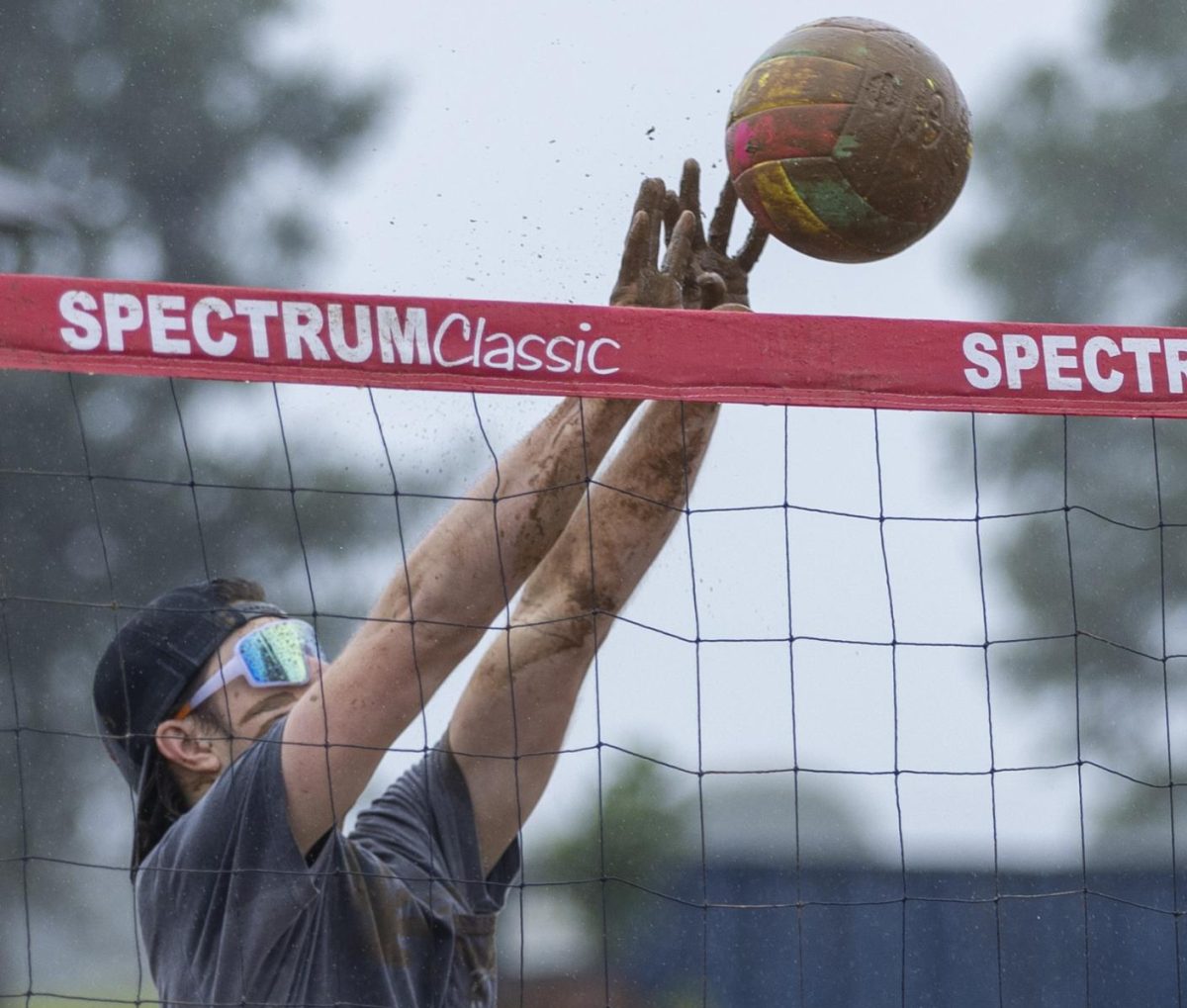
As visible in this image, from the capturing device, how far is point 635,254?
308cm

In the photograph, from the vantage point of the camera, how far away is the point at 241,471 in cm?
1282

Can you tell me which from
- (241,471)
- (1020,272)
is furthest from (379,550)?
(1020,272)

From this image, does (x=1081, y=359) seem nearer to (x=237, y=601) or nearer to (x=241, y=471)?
(x=237, y=601)

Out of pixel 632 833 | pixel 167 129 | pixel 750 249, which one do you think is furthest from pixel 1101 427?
pixel 750 249

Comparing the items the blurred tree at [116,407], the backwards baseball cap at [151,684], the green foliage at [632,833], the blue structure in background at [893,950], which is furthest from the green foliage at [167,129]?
the backwards baseball cap at [151,684]

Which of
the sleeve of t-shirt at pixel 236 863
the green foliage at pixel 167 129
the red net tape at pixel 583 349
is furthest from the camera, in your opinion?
the green foliage at pixel 167 129

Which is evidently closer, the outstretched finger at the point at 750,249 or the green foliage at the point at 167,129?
the outstretched finger at the point at 750,249

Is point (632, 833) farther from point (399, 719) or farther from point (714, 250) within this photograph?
point (399, 719)

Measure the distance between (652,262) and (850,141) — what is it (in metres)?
0.36

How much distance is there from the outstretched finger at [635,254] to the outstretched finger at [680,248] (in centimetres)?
3

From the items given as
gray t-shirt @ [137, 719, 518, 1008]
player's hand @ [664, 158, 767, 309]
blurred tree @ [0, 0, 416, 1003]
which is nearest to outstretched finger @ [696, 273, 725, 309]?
player's hand @ [664, 158, 767, 309]

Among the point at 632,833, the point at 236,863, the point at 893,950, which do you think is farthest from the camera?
the point at 632,833

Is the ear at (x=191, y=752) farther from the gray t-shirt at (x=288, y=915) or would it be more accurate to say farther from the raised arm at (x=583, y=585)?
the raised arm at (x=583, y=585)

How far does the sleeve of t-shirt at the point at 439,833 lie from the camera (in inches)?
118
